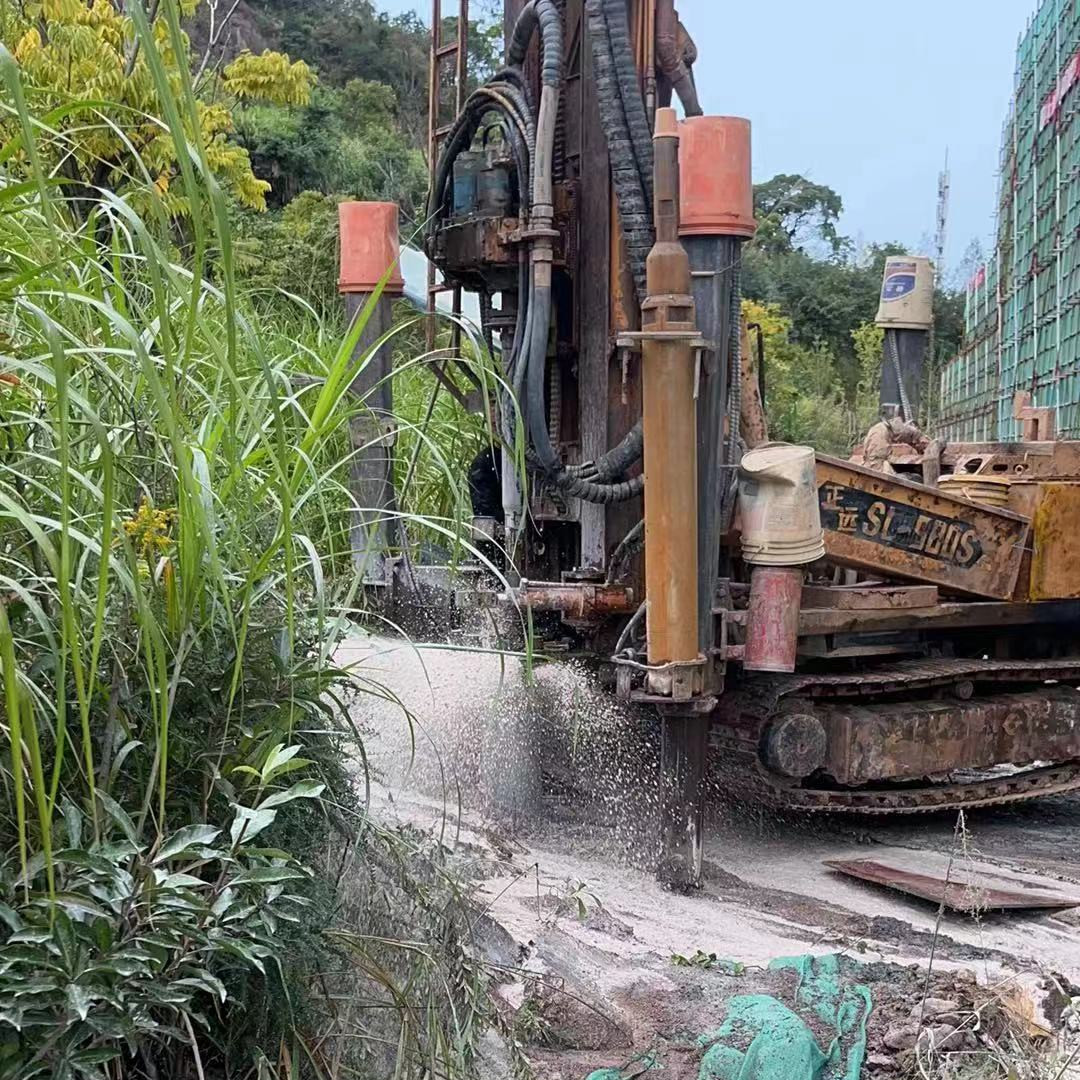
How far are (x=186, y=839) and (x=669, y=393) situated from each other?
2.97 m

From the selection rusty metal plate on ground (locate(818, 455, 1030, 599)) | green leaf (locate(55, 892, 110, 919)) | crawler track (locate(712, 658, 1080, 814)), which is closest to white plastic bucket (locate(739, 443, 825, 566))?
rusty metal plate on ground (locate(818, 455, 1030, 599))

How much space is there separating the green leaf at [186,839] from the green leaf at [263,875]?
73 millimetres

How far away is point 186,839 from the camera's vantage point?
2201 millimetres

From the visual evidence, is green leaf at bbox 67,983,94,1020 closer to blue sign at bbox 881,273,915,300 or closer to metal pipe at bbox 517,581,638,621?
metal pipe at bbox 517,581,638,621

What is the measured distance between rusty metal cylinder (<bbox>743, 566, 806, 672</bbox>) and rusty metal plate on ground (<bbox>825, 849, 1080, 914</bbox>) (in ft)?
2.96

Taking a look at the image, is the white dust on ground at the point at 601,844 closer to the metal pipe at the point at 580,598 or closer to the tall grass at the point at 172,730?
the metal pipe at the point at 580,598

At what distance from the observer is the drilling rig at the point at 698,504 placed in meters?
5.00

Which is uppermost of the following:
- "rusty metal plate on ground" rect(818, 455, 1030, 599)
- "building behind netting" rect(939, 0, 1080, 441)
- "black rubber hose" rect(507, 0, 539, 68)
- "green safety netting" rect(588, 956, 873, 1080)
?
"building behind netting" rect(939, 0, 1080, 441)

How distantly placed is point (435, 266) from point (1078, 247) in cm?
802

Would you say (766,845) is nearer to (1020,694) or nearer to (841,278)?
(1020,694)

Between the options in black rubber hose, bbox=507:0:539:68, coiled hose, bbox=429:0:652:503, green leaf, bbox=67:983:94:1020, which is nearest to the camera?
green leaf, bbox=67:983:94:1020

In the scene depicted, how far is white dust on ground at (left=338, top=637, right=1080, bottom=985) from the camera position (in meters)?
4.48

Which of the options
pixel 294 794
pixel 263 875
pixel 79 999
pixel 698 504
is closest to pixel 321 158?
pixel 698 504

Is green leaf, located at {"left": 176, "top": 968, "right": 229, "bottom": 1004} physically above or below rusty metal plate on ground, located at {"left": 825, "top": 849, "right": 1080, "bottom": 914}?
above
